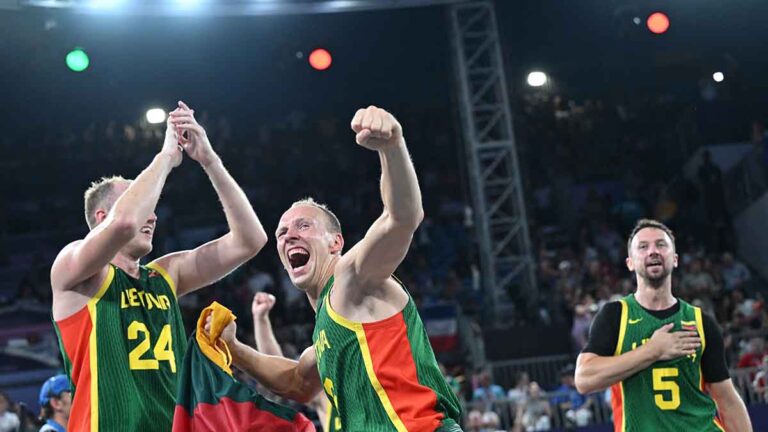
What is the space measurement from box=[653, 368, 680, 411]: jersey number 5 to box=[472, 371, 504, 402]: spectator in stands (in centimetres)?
662

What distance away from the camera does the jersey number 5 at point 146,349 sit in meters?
4.95

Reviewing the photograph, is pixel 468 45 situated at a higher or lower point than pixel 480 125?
higher

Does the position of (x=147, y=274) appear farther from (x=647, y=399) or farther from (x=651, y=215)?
(x=651, y=215)

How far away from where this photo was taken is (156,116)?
76.7ft

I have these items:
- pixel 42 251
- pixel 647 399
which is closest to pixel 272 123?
pixel 42 251

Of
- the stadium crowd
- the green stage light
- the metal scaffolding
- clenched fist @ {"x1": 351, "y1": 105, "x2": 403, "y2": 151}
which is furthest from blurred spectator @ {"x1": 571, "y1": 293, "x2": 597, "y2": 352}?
clenched fist @ {"x1": 351, "y1": 105, "x2": 403, "y2": 151}

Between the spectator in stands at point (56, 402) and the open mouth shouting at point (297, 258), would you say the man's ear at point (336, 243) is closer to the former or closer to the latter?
the open mouth shouting at point (297, 258)

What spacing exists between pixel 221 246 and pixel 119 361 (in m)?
0.91

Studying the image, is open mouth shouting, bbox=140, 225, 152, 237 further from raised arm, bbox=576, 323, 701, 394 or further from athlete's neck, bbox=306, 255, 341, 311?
raised arm, bbox=576, 323, 701, 394

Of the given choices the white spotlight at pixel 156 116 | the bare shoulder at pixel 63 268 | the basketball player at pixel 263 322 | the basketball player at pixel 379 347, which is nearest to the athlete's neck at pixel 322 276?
the basketball player at pixel 379 347

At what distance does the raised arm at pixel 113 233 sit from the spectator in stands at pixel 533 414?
854cm

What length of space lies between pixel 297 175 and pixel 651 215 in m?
7.17

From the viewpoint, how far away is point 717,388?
6.58 meters

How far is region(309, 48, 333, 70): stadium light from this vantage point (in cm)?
1828
